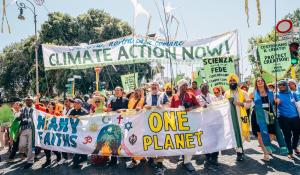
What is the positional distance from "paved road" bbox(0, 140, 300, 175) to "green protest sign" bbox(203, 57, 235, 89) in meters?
2.50

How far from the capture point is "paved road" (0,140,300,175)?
6500 mm

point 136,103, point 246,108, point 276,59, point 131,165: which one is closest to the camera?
point 131,165

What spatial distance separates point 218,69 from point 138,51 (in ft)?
9.21

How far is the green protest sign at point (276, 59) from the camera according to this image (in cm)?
966

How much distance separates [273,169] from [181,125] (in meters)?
2.09

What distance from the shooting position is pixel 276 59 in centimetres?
973

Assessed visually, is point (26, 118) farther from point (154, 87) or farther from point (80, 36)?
point (80, 36)

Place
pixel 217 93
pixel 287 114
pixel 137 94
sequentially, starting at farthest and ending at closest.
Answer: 1. pixel 217 93
2. pixel 137 94
3. pixel 287 114

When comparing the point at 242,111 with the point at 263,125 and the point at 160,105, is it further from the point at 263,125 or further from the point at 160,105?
the point at 160,105

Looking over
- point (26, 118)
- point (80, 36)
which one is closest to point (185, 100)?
point (26, 118)

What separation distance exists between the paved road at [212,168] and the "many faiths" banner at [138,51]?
134 inches

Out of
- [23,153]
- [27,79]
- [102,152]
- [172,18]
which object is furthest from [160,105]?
[27,79]

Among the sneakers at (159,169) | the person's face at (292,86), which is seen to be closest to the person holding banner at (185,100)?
the sneakers at (159,169)

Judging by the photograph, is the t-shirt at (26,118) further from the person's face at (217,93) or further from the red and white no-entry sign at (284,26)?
the red and white no-entry sign at (284,26)
